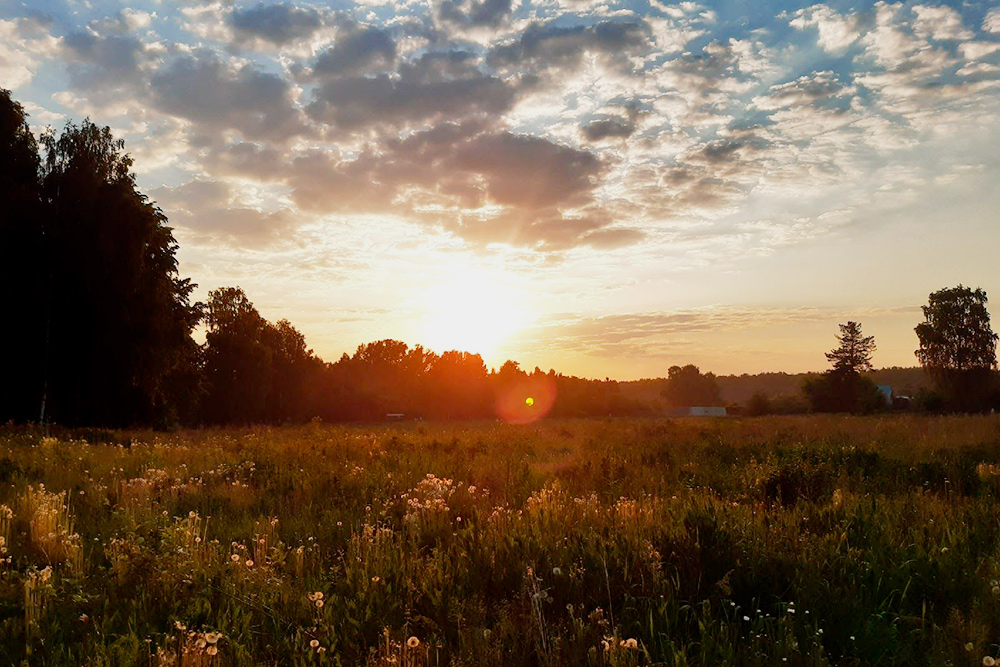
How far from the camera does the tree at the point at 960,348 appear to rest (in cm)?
6181

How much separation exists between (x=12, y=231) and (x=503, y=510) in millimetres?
26822

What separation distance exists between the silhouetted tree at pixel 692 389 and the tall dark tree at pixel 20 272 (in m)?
115

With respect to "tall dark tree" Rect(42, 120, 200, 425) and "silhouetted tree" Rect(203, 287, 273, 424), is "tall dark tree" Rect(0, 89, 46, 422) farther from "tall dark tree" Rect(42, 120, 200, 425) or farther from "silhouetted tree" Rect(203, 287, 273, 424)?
Answer: "silhouetted tree" Rect(203, 287, 273, 424)

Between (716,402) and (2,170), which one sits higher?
(2,170)

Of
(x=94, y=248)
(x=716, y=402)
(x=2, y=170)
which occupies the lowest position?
(x=716, y=402)

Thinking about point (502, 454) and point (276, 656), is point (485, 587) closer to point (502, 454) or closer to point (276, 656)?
point (276, 656)

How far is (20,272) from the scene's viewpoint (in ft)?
80.1

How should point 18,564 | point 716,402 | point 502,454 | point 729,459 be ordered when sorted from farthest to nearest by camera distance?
point 716,402, point 502,454, point 729,459, point 18,564

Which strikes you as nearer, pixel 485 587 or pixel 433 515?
pixel 485 587

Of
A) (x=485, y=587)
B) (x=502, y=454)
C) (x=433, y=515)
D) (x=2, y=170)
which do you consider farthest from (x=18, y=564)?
(x=2, y=170)

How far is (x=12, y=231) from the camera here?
2405 centimetres

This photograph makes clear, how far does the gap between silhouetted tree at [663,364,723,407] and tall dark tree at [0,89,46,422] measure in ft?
379

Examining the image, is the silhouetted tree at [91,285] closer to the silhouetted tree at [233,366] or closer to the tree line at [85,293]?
the tree line at [85,293]

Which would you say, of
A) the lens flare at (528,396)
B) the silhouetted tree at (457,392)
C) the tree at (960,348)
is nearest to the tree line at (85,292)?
the silhouetted tree at (457,392)
